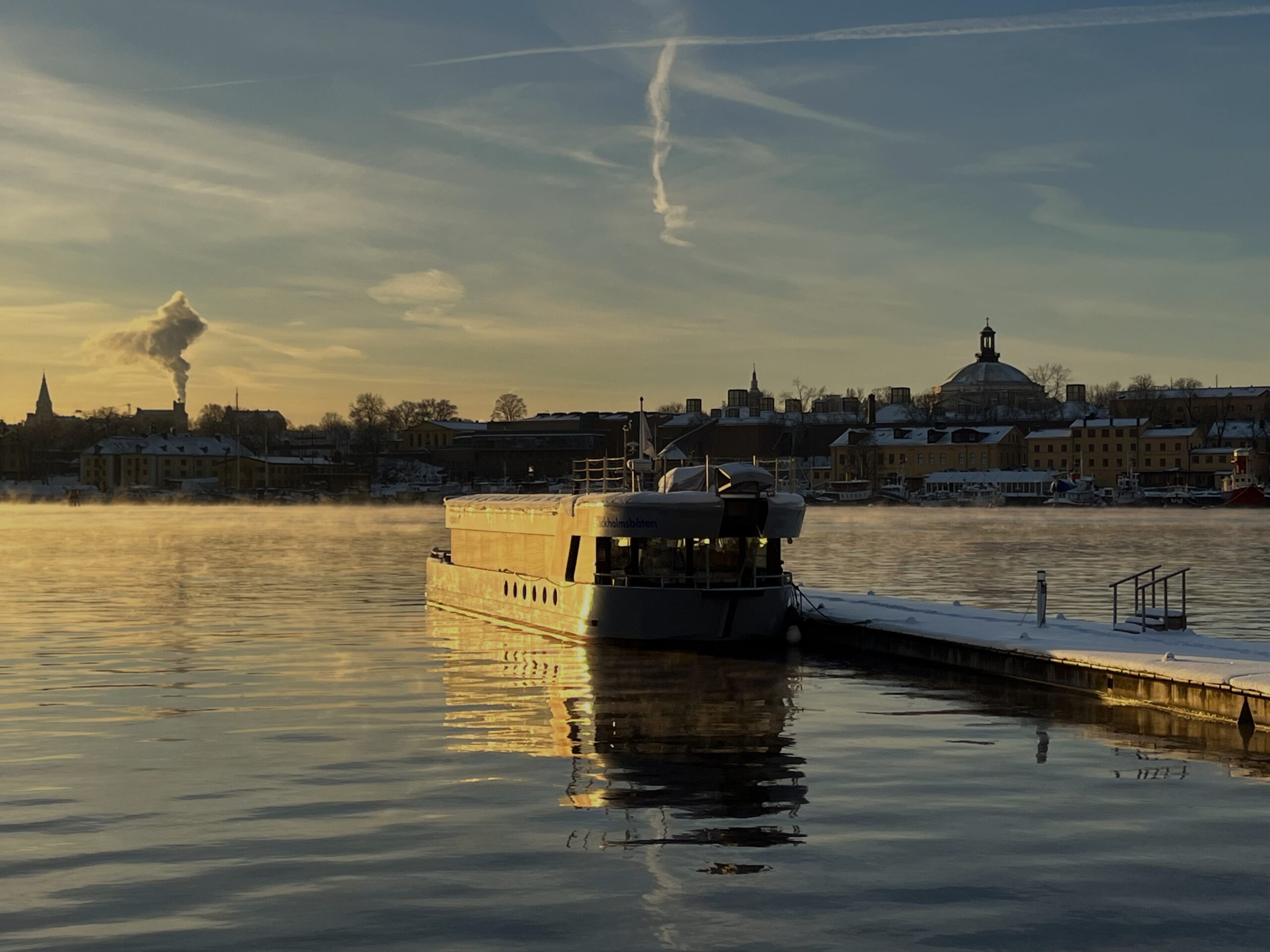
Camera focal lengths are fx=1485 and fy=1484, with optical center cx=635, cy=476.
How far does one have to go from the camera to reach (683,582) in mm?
38000

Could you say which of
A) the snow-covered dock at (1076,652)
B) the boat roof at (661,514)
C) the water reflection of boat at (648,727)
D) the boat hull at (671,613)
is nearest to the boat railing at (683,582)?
the boat hull at (671,613)

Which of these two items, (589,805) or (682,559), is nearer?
(589,805)

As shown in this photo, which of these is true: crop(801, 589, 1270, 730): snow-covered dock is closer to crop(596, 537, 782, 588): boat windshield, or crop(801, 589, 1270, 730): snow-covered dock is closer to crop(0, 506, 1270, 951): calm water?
crop(0, 506, 1270, 951): calm water

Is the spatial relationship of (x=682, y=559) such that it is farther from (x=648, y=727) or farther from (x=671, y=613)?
(x=648, y=727)

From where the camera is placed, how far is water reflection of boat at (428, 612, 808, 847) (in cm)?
1941

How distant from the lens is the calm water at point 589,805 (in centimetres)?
1470

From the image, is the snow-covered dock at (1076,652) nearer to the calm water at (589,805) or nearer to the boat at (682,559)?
the calm water at (589,805)

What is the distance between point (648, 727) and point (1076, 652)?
9.14 m

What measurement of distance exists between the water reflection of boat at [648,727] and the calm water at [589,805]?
0.09m

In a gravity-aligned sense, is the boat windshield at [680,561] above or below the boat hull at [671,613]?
above

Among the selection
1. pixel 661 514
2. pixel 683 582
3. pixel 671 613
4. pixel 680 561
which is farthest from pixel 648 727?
pixel 680 561

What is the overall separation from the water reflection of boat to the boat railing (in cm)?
177

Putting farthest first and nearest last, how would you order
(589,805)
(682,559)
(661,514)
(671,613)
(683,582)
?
(682,559) → (683,582) → (671,613) → (661,514) → (589,805)

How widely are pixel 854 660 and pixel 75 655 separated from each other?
19.7 metres
